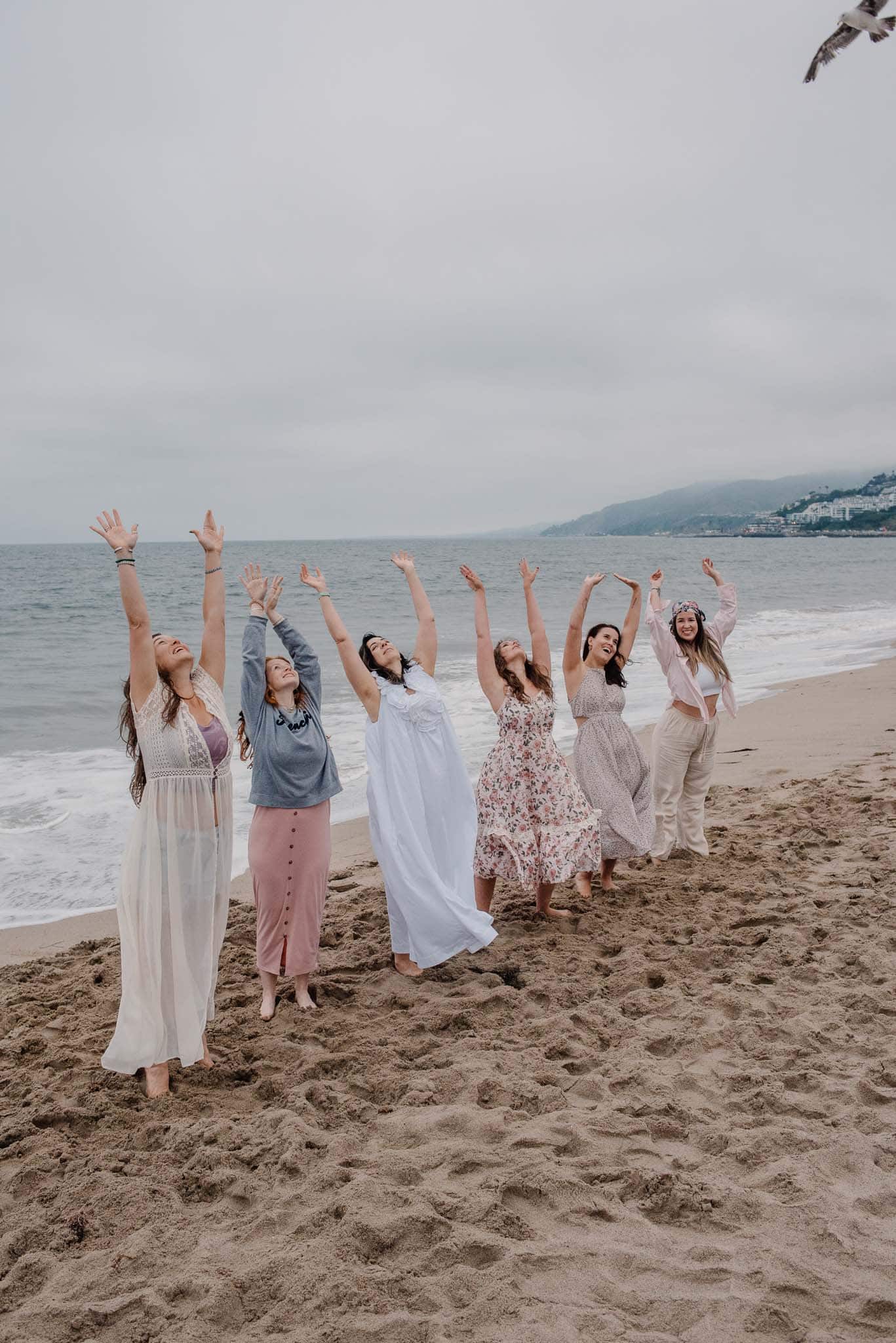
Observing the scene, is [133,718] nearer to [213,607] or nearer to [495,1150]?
[213,607]

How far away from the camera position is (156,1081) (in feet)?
12.8

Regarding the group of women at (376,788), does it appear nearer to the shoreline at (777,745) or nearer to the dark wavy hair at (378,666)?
the dark wavy hair at (378,666)

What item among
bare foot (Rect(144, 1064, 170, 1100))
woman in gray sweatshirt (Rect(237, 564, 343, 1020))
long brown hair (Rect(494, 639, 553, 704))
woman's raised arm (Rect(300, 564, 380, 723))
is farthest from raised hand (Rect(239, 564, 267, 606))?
bare foot (Rect(144, 1064, 170, 1100))

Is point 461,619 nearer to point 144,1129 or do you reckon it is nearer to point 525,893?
point 525,893

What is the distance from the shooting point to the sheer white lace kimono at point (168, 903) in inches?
153

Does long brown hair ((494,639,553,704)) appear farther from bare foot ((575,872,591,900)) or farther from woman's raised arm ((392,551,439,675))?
bare foot ((575,872,591,900))

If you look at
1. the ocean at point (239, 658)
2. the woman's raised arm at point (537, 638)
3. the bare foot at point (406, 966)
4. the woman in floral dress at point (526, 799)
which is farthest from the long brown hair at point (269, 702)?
the ocean at point (239, 658)

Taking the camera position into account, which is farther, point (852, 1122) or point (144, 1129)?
point (144, 1129)

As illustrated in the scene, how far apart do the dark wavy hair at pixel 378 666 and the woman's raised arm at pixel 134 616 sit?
5.24ft

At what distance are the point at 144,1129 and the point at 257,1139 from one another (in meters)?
0.48

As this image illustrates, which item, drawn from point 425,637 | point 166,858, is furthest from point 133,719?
point 425,637

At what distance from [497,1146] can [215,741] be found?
204 cm

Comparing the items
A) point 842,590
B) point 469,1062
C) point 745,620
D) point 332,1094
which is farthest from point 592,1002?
point 842,590

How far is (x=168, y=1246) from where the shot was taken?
2.90 metres
